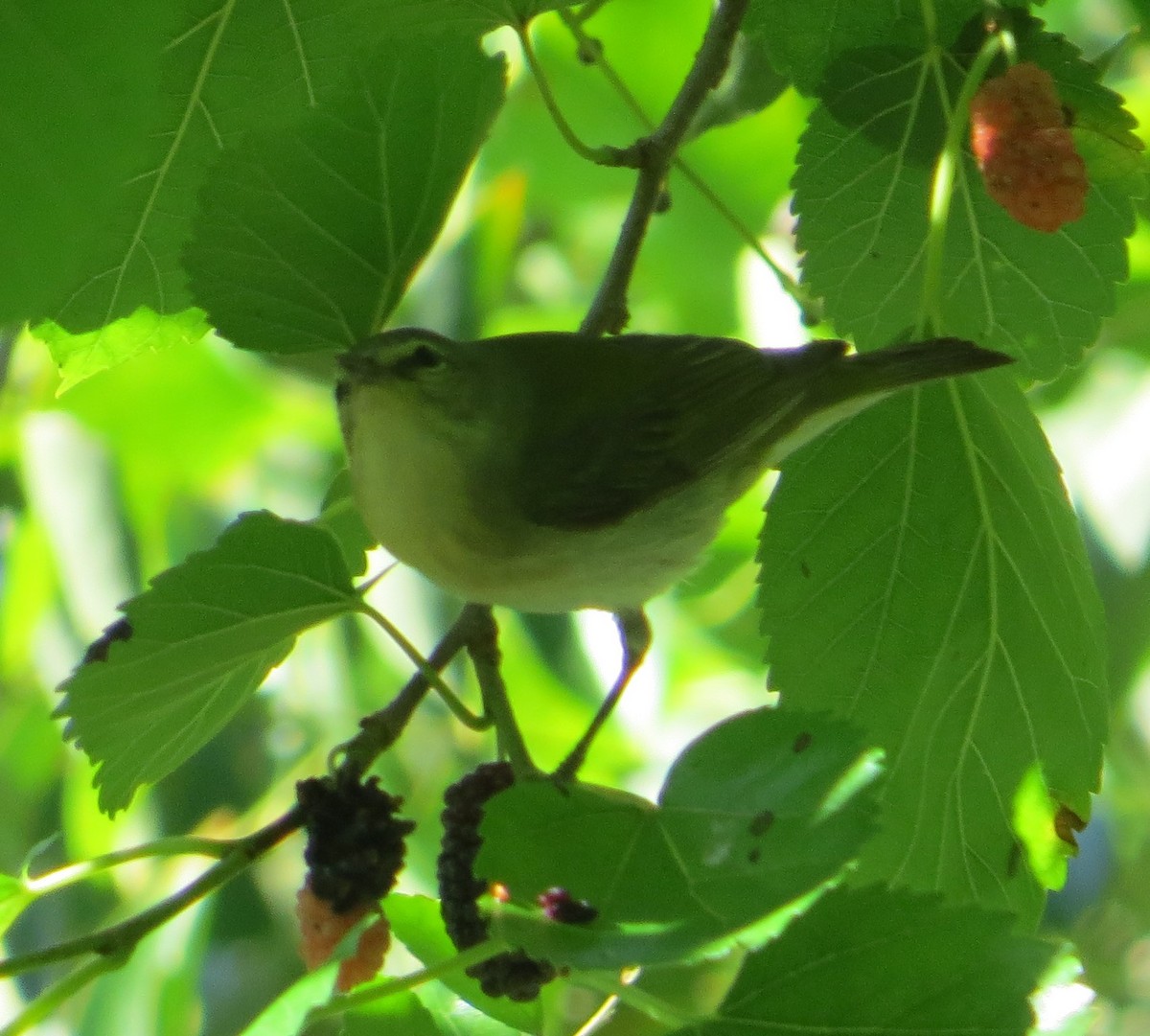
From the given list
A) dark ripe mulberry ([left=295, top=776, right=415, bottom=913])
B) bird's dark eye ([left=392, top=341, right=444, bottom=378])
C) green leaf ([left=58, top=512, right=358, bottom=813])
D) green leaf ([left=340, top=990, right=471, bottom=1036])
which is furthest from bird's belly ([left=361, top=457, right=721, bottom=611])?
green leaf ([left=340, top=990, right=471, bottom=1036])

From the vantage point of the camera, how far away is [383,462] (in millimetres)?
2457

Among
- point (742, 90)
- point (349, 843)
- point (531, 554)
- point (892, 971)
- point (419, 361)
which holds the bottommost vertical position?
point (892, 971)

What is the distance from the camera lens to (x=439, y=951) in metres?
1.77

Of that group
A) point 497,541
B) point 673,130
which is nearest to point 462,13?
point 673,130

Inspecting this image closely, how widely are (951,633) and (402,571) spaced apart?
1.49 m

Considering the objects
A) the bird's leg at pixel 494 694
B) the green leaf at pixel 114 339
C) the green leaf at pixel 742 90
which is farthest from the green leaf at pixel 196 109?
the green leaf at pixel 742 90

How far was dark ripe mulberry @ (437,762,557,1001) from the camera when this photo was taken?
165 centimetres

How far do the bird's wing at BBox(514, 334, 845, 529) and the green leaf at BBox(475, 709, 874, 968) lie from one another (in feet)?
3.64

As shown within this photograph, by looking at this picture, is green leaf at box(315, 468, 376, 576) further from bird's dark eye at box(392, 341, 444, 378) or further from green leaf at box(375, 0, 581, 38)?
green leaf at box(375, 0, 581, 38)

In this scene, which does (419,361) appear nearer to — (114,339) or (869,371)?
(114,339)

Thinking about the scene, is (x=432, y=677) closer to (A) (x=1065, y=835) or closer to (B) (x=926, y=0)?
(A) (x=1065, y=835)

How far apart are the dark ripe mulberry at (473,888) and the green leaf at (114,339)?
2.47ft

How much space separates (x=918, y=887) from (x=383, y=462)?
105cm

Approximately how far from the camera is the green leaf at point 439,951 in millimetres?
1748
